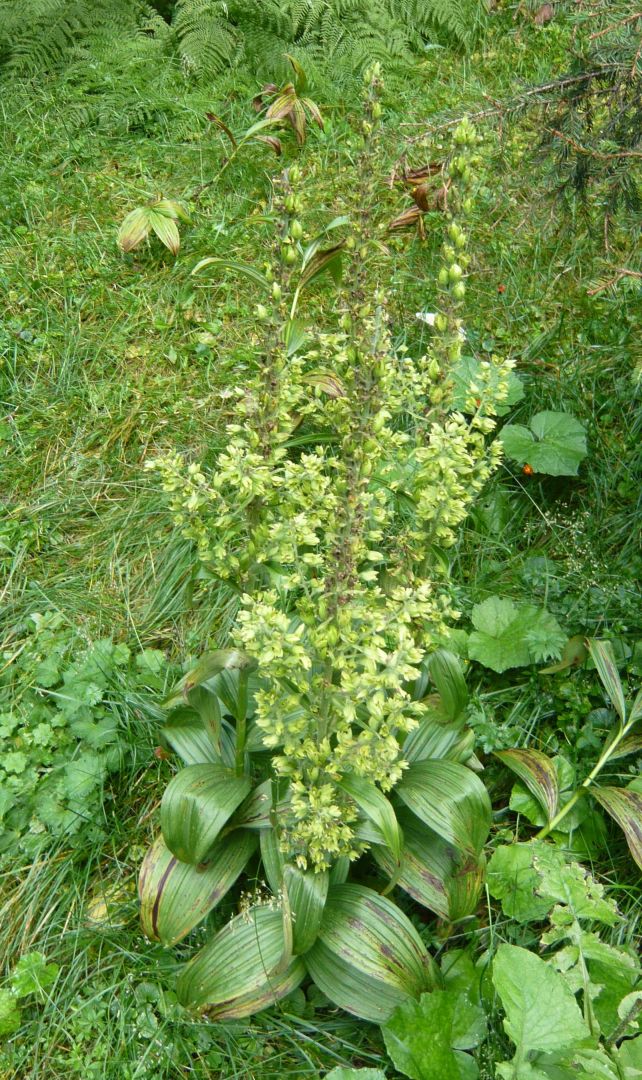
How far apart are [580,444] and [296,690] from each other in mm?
1948

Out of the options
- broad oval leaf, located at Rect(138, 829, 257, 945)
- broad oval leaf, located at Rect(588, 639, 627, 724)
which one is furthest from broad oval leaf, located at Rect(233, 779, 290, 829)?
broad oval leaf, located at Rect(588, 639, 627, 724)

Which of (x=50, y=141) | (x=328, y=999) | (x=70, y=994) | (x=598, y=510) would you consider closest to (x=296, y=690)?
(x=328, y=999)

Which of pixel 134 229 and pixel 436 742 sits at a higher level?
pixel 134 229

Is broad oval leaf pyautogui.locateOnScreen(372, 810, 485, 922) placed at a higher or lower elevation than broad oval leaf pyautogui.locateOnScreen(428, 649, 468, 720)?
lower

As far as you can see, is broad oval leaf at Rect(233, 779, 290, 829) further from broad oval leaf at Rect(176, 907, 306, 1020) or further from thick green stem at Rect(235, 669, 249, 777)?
broad oval leaf at Rect(176, 907, 306, 1020)

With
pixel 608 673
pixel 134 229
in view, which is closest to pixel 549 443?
pixel 608 673

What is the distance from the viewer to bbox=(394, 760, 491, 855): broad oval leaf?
8.21 ft

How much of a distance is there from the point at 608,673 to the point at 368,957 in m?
1.17

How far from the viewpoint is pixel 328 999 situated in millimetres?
2549

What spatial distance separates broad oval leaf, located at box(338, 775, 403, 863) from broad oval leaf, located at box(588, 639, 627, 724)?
1.03 meters

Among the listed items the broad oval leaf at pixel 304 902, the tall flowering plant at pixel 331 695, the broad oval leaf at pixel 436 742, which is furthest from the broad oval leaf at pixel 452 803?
the broad oval leaf at pixel 304 902

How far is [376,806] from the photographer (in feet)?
7.18

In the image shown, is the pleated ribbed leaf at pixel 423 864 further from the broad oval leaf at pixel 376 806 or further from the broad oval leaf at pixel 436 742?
the broad oval leaf at pixel 376 806

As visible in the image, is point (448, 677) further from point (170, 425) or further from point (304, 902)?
point (170, 425)
